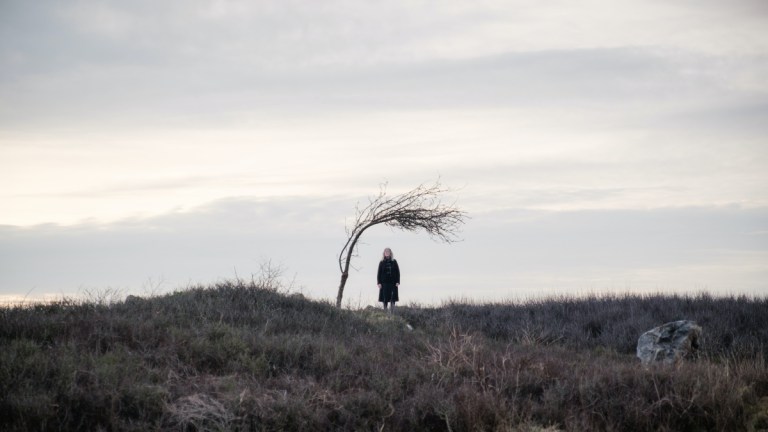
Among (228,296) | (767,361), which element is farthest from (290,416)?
(767,361)

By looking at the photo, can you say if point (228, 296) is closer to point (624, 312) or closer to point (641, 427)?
point (641, 427)

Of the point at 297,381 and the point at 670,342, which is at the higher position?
the point at 297,381

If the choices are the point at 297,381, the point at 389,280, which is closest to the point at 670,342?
the point at 297,381

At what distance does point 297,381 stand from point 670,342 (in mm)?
9145

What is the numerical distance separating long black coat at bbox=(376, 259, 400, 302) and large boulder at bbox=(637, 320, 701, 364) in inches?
390

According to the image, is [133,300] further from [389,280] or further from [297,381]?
[389,280]

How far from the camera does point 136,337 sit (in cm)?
1151

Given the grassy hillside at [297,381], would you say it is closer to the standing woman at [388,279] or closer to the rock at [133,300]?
the rock at [133,300]

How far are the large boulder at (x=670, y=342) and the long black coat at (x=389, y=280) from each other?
9900mm

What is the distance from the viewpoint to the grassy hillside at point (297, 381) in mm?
8641

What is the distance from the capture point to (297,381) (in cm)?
1016

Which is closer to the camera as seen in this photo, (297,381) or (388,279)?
(297,381)

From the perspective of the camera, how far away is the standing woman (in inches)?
901

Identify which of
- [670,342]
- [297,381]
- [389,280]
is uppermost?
[389,280]
